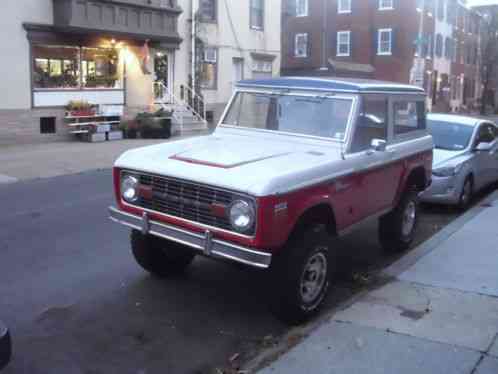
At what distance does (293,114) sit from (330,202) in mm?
1239

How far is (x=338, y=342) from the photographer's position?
14.5 feet

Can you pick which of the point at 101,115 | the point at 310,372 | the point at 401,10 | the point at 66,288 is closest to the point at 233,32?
the point at 101,115

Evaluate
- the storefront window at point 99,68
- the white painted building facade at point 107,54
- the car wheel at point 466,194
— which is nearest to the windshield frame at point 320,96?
the car wheel at point 466,194

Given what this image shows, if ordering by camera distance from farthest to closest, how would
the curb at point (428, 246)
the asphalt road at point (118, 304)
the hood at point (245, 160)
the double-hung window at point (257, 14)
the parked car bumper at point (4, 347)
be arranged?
the double-hung window at point (257, 14), the curb at point (428, 246), the hood at point (245, 160), the asphalt road at point (118, 304), the parked car bumper at point (4, 347)

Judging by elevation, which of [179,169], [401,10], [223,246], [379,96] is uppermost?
[401,10]

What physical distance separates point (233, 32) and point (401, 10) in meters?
16.6

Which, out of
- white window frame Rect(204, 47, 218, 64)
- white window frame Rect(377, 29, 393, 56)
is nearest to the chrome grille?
white window frame Rect(204, 47, 218, 64)

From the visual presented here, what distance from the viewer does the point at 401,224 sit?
693 centimetres

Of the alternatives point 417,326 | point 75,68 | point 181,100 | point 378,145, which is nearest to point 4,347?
point 417,326

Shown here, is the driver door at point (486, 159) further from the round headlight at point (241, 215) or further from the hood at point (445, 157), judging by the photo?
the round headlight at point (241, 215)

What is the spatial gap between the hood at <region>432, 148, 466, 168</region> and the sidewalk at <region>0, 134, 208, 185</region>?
25.3ft

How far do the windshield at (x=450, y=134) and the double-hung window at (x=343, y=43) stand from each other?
31.3m

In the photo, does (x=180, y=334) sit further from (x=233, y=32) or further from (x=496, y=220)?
(x=233, y=32)

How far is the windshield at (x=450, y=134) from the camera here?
1013cm
